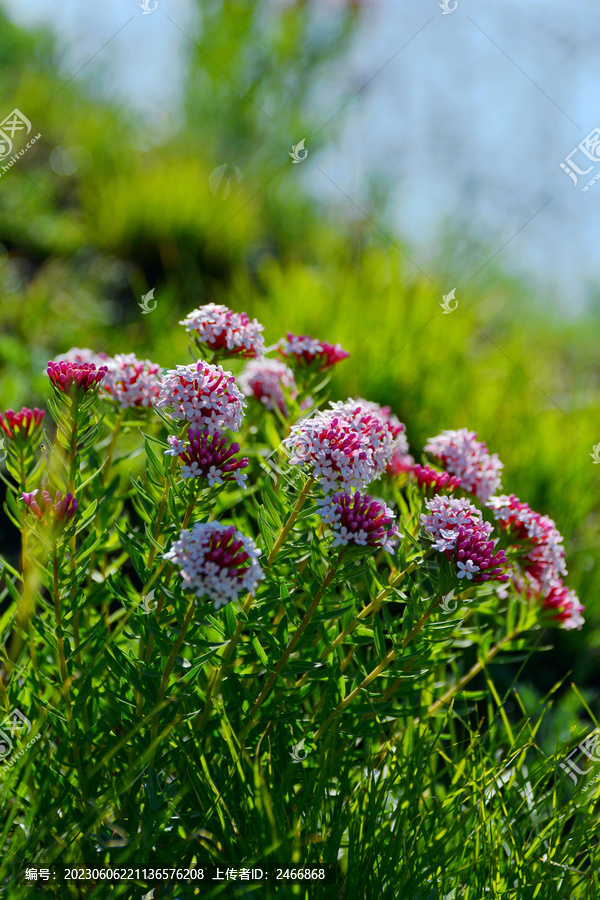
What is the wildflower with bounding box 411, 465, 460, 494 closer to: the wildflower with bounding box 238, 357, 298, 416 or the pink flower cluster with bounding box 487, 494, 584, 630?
the pink flower cluster with bounding box 487, 494, 584, 630

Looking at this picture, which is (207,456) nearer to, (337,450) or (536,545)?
(337,450)

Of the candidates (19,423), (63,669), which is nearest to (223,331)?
(19,423)

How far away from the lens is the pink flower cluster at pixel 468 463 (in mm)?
1649

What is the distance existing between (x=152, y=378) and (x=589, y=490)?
2225 millimetres

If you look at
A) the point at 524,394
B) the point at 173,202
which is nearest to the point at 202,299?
the point at 173,202

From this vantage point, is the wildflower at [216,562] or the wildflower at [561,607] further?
the wildflower at [561,607]

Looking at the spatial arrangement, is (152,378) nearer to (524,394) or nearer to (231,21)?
(524,394)

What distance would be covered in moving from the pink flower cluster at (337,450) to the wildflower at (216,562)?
0.69ft

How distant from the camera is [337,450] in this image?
122 centimetres

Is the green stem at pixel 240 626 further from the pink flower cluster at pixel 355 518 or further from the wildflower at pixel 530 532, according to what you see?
the wildflower at pixel 530 532

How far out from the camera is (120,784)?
4.18 feet

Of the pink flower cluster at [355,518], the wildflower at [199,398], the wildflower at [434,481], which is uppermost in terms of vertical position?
the wildflower at [199,398]

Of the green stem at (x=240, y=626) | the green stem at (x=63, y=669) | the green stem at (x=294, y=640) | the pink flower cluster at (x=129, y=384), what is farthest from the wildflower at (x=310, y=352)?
the green stem at (x=63, y=669)

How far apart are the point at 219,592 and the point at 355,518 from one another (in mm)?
307
